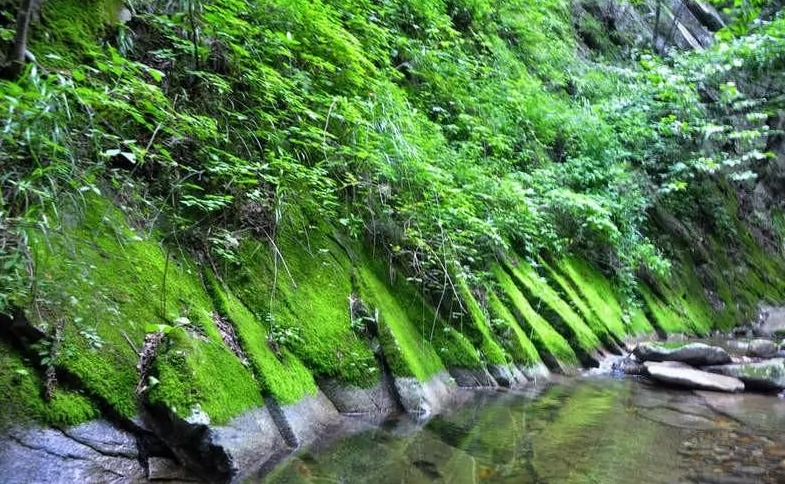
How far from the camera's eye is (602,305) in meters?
8.51

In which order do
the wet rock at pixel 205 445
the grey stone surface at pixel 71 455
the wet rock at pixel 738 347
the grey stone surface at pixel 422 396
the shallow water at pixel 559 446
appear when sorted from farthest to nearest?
the wet rock at pixel 738 347 → the grey stone surface at pixel 422 396 → the shallow water at pixel 559 446 → the wet rock at pixel 205 445 → the grey stone surface at pixel 71 455

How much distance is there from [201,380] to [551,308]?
5.05m

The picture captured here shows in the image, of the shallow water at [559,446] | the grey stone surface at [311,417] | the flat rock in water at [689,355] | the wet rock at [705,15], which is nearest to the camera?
the shallow water at [559,446]

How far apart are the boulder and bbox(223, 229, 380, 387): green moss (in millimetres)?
4681

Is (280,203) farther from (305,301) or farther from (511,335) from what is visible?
(511,335)

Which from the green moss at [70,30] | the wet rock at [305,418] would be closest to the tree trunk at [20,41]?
the green moss at [70,30]

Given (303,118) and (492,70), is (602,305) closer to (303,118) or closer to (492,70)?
(492,70)

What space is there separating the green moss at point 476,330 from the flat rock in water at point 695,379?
2.06 metres

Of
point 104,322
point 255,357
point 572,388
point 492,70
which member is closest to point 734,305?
point 492,70

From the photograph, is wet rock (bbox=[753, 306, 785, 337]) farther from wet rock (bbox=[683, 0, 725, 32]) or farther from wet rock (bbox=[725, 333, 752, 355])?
wet rock (bbox=[683, 0, 725, 32])

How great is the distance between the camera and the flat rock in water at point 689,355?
689 centimetres

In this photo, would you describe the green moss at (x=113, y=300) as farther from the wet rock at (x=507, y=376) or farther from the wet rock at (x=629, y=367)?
the wet rock at (x=629, y=367)

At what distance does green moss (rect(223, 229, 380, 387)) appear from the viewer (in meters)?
3.78

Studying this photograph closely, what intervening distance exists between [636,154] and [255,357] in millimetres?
10889
